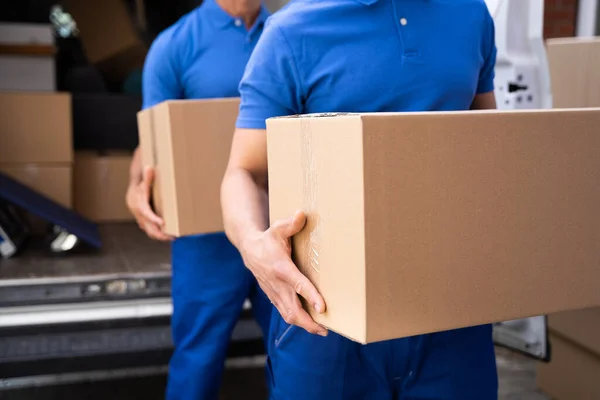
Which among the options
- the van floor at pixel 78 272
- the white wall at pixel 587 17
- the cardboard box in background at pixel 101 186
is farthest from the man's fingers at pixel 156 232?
the white wall at pixel 587 17

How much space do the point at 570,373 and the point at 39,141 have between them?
8.57ft

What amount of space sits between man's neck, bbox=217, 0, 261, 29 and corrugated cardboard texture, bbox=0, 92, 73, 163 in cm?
186

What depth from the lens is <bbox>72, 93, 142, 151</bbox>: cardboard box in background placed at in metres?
Result: 4.19

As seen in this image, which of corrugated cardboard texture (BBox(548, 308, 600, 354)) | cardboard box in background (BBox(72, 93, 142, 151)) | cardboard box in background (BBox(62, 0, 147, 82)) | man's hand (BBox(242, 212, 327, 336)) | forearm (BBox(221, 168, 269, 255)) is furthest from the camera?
cardboard box in background (BBox(62, 0, 147, 82))

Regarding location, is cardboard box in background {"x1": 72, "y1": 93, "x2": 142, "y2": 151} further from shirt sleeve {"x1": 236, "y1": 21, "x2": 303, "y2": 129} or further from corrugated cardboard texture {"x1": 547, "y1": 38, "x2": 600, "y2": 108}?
shirt sleeve {"x1": 236, "y1": 21, "x2": 303, "y2": 129}

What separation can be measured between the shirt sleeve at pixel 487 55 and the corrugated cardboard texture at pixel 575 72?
0.66 meters

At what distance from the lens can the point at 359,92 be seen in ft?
3.62

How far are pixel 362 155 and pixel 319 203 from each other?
12cm

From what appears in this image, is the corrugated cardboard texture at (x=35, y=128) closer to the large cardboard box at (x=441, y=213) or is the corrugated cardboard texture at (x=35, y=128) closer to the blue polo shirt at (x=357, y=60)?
the blue polo shirt at (x=357, y=60)

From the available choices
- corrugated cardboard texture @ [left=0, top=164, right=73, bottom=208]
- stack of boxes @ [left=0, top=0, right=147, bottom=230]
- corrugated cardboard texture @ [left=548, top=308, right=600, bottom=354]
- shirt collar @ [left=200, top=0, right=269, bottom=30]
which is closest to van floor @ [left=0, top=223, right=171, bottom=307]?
corrugated cardboard texture @ [left=0, top=164, right=73, bottom=208]

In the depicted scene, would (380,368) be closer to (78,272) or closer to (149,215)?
(149,215)

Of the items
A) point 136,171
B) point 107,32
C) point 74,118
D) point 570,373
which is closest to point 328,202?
point 136,171

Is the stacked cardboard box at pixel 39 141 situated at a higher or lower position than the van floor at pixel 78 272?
higher

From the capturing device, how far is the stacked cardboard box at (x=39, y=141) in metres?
3.50
